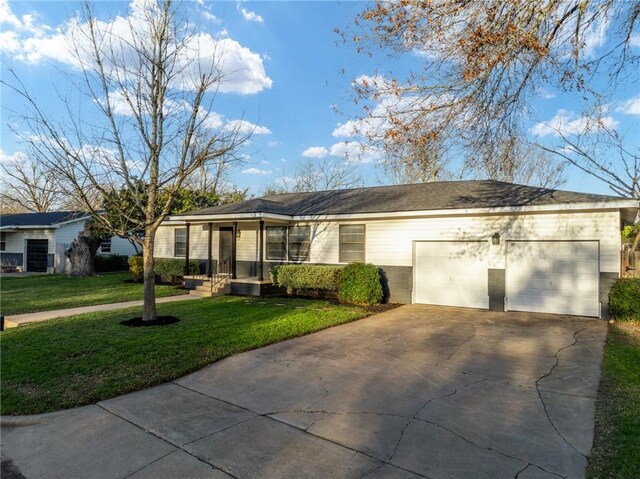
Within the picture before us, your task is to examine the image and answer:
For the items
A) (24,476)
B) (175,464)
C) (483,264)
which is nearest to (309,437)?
(175,464)

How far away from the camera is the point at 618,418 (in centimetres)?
416

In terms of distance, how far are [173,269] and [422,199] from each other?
1077cm

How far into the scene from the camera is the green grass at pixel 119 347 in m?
4.95

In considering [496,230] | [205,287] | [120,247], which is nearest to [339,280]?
[496,230]

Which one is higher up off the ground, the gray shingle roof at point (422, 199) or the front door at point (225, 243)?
the gray shingle roof at point (422, 199)

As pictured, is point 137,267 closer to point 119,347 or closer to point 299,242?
point 299,242

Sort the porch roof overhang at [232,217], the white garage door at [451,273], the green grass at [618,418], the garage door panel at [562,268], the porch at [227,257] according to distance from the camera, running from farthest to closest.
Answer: the porch at [227,257]
the porch roof overhang at [232,217]
the white garage door at [451,273]
the garage door panel at [562,268]
the green grass at [618,418]

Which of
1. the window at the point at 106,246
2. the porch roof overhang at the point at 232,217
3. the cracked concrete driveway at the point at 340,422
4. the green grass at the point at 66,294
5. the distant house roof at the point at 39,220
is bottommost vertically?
the cracked concrete driveway at the point at 340,422

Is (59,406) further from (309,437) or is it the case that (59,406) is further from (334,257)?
(334,257)

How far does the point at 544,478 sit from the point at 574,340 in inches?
220

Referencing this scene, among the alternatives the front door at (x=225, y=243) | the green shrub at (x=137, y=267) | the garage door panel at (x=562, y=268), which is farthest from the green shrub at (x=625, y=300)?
the green shrub at (x=137, y=267)

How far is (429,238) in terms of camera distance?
→ 12203 mm

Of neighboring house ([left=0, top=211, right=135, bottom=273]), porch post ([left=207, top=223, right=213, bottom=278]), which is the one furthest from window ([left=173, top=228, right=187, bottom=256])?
neighboring house ([left=0, top=211, right=135, bottom=273])

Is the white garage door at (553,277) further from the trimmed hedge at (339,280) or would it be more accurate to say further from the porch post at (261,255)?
the porch post at (261,255)
